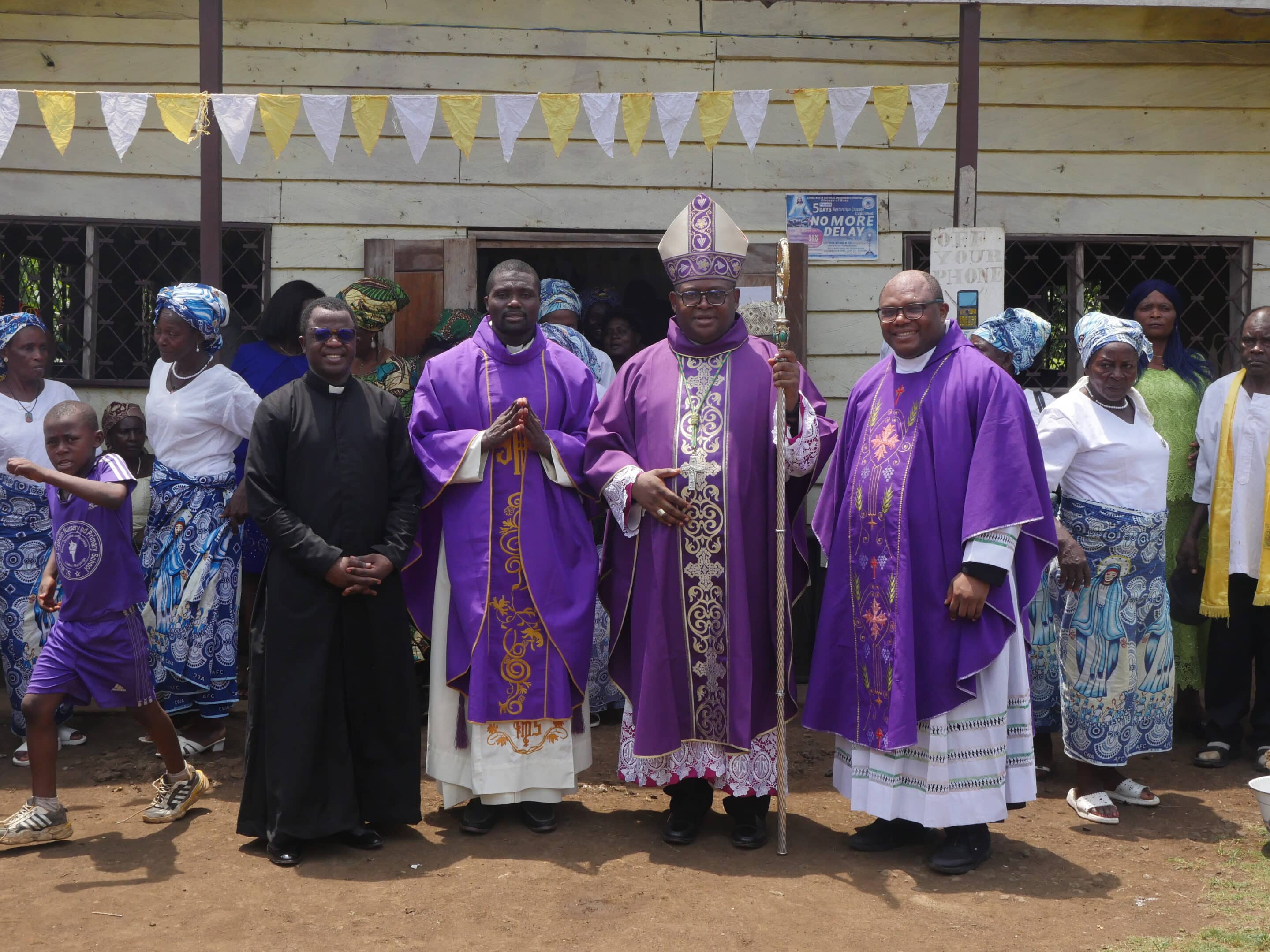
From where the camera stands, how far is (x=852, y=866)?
4496 millimetres

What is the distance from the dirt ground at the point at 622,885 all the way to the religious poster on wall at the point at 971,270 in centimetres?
244

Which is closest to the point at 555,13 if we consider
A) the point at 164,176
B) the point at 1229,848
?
the point at 164,176

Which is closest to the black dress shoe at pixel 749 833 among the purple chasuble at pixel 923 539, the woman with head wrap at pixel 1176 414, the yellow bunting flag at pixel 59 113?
the purple chasuble at pixel 923 539

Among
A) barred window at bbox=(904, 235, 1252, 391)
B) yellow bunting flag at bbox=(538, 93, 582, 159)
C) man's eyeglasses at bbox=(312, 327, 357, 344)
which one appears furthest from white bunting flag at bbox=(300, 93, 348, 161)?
barred window at bbox=(904, 235, 1252, 391)

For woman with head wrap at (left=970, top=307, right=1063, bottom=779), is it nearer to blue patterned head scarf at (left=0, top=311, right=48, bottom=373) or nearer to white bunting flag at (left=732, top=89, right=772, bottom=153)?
white bunting flag at (left=732, top=89, right=772, bottom=153)

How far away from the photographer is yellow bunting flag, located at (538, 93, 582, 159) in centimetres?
641

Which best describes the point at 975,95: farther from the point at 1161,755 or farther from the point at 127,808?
the point at 127,808

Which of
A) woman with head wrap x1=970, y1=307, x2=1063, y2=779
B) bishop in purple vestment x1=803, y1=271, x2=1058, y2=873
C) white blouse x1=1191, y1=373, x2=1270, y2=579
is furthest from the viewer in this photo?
white blouse x1=1191, y1=373, x2=1270, y2=579

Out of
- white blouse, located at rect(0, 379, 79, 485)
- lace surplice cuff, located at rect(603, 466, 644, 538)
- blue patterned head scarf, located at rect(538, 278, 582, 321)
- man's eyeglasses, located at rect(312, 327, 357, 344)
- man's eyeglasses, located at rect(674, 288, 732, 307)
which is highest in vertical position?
blue patterned head scarf, located at rect(538, 278, 582, 321)

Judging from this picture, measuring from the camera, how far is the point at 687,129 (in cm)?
762

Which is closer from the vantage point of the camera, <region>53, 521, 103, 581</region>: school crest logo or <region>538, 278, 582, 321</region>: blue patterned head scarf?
<region>53, 521, 103, 581</region>: school crest logo

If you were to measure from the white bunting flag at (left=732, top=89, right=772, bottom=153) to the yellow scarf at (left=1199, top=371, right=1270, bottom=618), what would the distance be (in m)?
2.61

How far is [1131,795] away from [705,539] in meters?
2.20

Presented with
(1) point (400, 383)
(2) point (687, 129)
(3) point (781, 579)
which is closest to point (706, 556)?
(3) point (781, 579)
